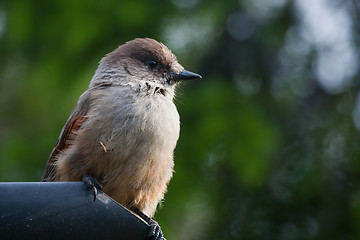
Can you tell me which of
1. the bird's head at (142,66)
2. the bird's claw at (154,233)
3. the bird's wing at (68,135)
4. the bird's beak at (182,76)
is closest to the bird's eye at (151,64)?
the bird's head at (142,66)

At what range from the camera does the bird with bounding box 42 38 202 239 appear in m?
4.16

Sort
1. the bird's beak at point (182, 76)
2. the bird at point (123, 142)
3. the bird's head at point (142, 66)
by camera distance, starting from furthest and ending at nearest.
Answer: the bird's beak at point (182, 76)
the bird's head at point (142, 66)
the bird at point (123, 142)

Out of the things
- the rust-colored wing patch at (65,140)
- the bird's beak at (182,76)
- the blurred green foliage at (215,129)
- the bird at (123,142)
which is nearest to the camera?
the bird at (123,142)

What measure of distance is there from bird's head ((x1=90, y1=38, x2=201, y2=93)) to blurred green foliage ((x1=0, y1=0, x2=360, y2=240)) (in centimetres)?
96

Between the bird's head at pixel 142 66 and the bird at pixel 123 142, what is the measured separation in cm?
2

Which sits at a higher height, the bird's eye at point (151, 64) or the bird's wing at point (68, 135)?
the bird's eye at point (151, 64)

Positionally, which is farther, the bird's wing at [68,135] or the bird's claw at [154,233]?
the bird's wing at [68,135]

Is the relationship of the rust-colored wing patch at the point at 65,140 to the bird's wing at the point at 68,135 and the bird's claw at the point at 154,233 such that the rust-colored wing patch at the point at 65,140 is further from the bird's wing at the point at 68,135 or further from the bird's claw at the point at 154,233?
the bird's claw at the point at 154,233

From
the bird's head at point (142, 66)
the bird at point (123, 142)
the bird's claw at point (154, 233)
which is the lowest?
the bird's claw at point (154, 233)

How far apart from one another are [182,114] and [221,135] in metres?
0.43

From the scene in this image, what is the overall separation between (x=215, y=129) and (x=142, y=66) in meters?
1.43

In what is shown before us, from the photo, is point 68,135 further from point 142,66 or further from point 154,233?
point 154,233

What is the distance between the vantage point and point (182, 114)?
6.17 m

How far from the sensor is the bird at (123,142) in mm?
4156
